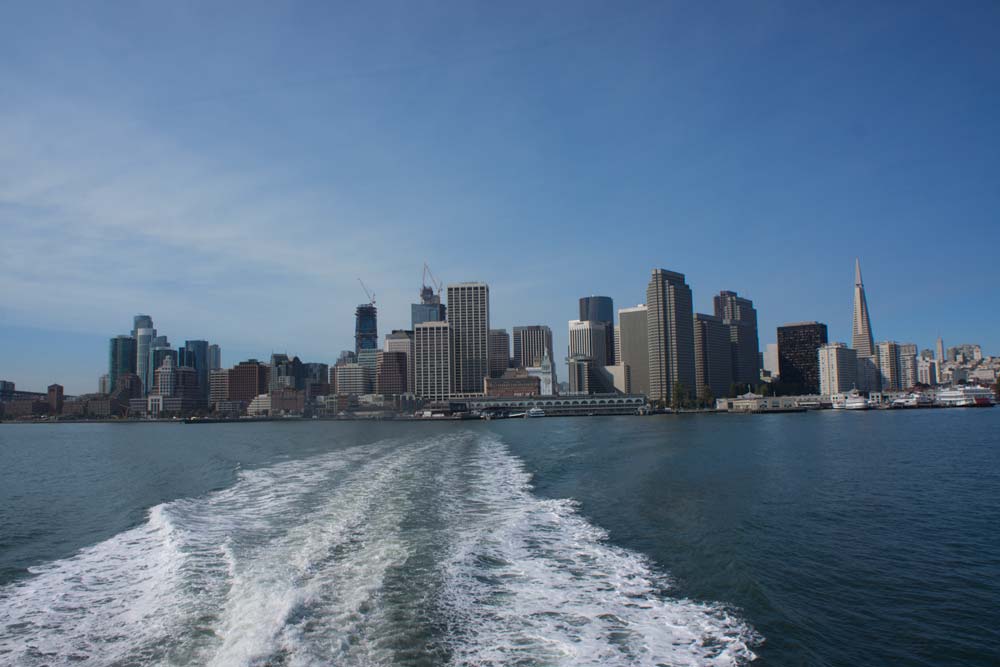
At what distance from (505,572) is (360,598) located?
3798mm

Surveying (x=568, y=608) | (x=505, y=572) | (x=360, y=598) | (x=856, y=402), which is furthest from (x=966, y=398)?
(x=360, y=598)

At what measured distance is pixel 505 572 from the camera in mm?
15859

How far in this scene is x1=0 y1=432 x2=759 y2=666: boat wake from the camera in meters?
11.1

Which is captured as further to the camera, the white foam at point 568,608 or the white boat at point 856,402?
the white boat at point 856,402

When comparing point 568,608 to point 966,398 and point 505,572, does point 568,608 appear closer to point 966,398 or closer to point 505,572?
point 505,572

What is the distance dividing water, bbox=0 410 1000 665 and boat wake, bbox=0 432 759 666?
6cm

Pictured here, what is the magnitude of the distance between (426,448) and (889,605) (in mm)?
41750

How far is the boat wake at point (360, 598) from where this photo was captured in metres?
11.1

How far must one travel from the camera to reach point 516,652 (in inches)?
437

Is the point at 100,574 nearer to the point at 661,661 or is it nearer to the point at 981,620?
the point at 661,661

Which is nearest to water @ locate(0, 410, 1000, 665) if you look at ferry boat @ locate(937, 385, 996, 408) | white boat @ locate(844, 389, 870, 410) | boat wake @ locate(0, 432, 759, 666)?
boat wake @ locate(0, 432, 759, 666)

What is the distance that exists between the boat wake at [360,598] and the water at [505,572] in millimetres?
65

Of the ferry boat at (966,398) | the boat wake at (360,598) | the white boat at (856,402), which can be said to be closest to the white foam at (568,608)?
the boat wake at (360,598)

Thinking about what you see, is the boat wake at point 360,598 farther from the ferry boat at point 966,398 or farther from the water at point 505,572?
the ferry boat at point 966,398
